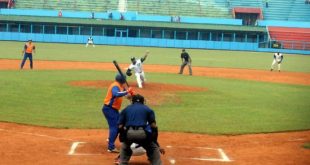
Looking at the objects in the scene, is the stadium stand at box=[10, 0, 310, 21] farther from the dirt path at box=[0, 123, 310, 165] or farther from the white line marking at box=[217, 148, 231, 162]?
the white line marking at box=[217, 148, 231, 162]

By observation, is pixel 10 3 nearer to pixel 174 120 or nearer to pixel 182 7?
pixel 182 7

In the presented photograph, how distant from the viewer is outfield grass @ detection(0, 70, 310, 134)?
17.5m

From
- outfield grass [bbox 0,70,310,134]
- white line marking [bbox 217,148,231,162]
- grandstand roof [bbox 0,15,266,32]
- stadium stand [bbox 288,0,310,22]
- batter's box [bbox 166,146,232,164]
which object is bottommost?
white line marking [bbox 217,148,231,162]

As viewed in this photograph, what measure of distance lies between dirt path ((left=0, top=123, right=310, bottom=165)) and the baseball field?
24 millimetres

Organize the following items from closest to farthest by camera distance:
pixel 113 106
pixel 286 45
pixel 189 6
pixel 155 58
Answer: pixel 113 106 → pixel 155 58 → pixel 286 45 → pixel 189 6

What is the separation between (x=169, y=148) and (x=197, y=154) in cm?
93

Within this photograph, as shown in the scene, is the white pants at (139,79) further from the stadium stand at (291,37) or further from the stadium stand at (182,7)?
the stadium stand at (182,7)

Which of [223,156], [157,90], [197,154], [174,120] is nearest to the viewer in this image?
[223,156]

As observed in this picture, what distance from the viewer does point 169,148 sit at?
45.2 feet

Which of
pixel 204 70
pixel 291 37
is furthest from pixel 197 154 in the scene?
pixel 291 37

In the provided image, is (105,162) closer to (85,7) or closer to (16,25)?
(16,25)

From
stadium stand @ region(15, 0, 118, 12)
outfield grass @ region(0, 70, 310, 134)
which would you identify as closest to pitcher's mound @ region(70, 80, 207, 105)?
outfield grass @ region(0, 70, 310, 134)

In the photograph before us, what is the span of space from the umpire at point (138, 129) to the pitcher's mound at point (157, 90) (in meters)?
10.2

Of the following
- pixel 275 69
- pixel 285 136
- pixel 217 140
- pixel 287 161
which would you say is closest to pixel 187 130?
pixel 217 140
